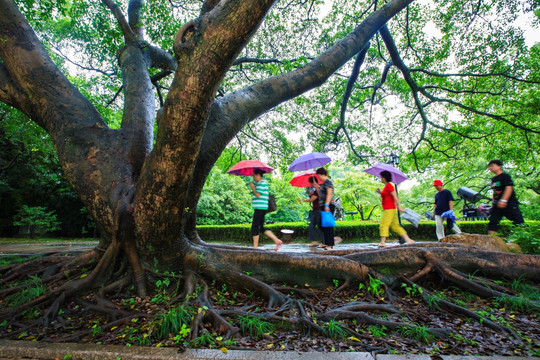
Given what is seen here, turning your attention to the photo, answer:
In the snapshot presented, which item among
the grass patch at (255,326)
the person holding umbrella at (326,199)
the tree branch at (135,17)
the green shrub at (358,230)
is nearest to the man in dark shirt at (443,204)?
the person holding umbrella at (326,199)

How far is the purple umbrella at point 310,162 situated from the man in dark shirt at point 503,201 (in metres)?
3.47

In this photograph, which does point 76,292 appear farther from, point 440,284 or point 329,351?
point 440,284

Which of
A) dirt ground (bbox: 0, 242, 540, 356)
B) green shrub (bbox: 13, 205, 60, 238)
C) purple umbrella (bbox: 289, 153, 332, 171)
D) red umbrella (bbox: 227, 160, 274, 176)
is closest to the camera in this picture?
dirt ground (bbox: 0, 242, 540, 356)

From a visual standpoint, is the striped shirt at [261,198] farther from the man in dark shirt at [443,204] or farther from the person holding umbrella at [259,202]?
the man in dark shirt at [443,204]

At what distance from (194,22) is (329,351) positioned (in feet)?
10.2

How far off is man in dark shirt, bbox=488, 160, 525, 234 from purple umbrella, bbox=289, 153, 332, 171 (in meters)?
3.47

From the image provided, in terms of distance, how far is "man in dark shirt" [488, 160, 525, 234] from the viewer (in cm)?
495

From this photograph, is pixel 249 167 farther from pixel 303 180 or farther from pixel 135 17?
pixel 135 17

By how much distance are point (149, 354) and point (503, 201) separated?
609 cm

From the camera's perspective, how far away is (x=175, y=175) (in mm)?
2832

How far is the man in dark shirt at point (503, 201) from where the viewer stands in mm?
4953

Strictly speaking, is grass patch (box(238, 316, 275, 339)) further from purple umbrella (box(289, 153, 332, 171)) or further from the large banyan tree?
purple umbrella (box(289, 153, 332, 171))

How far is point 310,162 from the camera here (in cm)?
728

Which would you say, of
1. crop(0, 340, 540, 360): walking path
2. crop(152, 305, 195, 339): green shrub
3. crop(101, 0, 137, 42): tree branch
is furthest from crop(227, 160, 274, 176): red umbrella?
crop(0, 340, 540, 360): walking path
